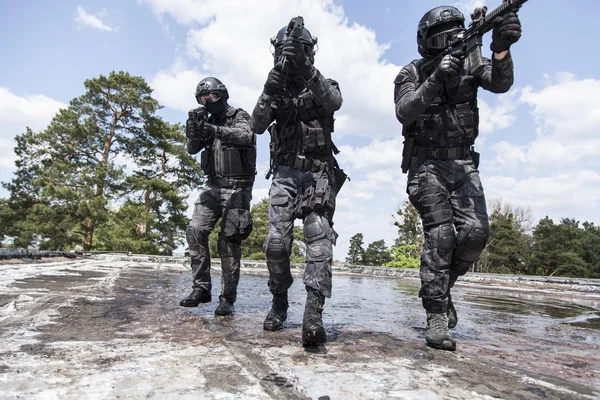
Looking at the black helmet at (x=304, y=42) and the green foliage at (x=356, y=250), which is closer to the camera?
the black helmet at (x=304, y=42)

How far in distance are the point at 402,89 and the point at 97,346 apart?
239 cm

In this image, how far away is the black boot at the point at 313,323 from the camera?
2.21 metres

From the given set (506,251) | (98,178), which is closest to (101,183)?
(98,178)

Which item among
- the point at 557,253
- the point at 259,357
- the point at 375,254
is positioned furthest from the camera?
the point at 375,254

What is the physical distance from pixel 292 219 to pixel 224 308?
1005 millimetres

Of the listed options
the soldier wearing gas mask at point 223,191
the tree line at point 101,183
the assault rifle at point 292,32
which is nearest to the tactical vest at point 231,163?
the soldier wearing gas mask at point 223,191

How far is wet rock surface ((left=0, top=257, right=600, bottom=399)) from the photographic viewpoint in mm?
1525

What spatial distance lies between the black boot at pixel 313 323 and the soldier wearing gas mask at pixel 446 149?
28.4 inches

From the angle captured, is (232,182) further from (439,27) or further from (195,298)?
(439,27)

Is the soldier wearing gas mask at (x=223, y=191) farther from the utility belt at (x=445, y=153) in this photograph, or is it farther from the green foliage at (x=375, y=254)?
the green foliage at (x=375, y=254)

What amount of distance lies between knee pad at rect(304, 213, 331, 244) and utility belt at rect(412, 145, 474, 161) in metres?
0.84

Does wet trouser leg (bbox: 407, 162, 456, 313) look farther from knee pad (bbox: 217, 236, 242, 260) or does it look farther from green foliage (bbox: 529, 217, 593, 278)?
green foliage (bbox: 529, 217, 593, 278)

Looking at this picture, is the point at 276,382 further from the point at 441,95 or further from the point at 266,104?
the point at 441,95

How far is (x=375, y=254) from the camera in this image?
131 ft
